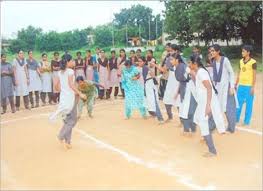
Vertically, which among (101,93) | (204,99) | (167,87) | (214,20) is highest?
(214,20)

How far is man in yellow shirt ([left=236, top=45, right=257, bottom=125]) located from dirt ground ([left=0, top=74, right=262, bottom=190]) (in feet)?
1.53

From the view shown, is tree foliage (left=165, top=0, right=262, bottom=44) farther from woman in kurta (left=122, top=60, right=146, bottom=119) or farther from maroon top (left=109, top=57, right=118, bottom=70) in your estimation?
woman in kurta (left=122, top=60, right=146, bottom=119)

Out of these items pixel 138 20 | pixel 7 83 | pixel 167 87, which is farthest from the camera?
pixel 138 20

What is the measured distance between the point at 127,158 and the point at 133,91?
3.37m

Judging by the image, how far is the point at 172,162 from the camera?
6902mm

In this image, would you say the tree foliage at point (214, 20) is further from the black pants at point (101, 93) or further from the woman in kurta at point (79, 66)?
the woman in kurta at point (79, 66)

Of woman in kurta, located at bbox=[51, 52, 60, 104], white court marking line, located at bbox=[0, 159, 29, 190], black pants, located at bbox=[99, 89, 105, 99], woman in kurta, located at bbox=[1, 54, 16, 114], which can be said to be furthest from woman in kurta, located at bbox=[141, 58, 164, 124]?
black pants, located at bbox=[99, 89, 105, 99]

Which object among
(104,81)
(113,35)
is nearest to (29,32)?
(113,35)

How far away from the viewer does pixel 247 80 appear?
29.8ft

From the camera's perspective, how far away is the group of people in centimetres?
768

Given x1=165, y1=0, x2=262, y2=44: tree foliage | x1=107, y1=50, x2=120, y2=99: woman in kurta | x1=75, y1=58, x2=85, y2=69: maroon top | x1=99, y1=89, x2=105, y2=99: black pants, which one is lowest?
x1=99, y1=89, x2=105, y2=99: black pants

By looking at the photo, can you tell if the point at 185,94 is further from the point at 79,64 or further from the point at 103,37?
the point at 103,37

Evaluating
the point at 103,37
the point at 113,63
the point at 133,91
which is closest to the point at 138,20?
the point at 103,37

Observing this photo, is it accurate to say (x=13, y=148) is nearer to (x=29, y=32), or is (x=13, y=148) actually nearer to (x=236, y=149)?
(x=236, y=149)
